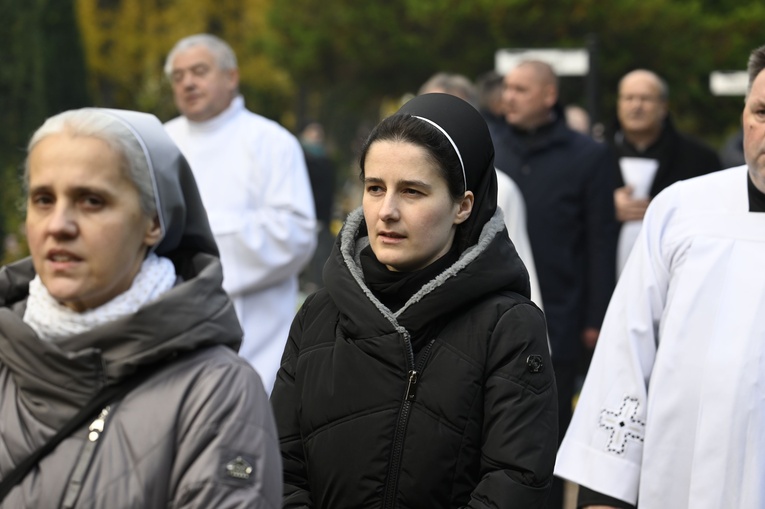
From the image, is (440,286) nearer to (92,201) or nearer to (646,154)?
(92,201)

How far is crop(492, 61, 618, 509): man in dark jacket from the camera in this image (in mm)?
7664

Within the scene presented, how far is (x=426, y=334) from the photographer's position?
388cm

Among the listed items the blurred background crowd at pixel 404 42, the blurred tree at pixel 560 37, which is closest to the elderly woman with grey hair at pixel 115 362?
the blurred background crowd at pixel 404 42

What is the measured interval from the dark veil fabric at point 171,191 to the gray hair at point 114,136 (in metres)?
0.01

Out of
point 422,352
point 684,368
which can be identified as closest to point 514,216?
point 684,368

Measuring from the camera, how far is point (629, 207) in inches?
338

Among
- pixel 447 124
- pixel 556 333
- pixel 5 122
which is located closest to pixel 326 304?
pixel 447 124

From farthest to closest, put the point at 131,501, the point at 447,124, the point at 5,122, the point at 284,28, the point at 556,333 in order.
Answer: the point at 284,28 < the point at 5,122 < the point at 556,333 < the point at 447,124 < the point at 131,501

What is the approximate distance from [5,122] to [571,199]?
8.62 meters

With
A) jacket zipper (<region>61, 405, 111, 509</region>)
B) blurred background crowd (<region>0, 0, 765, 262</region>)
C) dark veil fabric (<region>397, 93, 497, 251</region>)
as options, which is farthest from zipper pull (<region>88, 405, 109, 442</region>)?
blurred background crowd (<region>0, 0, 765, 262</region>)

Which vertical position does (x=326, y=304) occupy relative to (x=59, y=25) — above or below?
below

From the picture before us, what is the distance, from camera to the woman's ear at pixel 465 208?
13.3 feet

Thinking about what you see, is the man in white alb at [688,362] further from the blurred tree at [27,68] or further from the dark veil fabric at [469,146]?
the blurred tree at [27,68]

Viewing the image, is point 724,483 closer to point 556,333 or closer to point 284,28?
point 556,333
